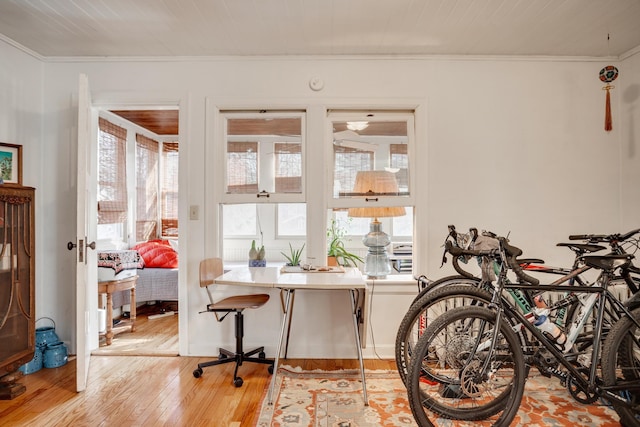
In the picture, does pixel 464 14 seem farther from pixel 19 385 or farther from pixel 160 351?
pixel 19 385

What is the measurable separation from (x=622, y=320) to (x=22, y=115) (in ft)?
13.6

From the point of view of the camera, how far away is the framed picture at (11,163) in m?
2.73

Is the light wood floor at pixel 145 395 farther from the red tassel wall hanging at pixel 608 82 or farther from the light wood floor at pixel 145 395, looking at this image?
the red tassel wall hanging at pixel 608 82

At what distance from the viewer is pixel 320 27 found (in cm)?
257

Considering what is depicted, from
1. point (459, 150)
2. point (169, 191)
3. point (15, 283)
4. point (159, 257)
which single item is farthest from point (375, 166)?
point (169, 191)

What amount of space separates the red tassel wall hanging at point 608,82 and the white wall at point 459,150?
0.09m

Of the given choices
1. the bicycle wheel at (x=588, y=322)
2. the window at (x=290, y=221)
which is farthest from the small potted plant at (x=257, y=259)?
the window at (x=290, y=221)

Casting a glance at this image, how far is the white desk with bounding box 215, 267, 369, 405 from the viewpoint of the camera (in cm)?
229

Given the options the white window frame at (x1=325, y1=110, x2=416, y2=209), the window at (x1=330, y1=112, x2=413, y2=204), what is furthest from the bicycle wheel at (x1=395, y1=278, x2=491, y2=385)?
the window at (x1=330, y1=112, x2=413, y2=204)

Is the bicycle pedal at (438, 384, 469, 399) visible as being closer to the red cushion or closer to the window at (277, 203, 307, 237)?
the red cushion

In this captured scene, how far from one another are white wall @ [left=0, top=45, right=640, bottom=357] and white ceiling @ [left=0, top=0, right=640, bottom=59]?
0.17m

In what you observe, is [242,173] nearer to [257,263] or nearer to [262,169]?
[262,169]

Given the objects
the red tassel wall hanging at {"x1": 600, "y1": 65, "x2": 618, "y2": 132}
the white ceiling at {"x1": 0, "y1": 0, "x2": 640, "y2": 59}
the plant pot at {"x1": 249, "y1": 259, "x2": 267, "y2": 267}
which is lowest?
the plant pot at {"x1": 249, "y1": 259, "x2": 267, "y2": 267}

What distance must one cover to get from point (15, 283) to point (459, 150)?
3.27 m
